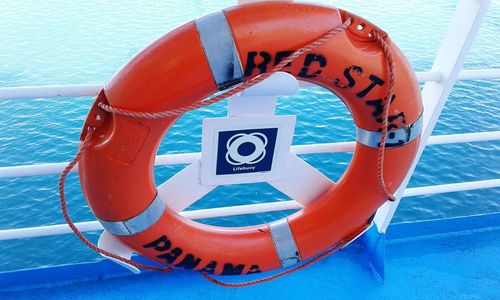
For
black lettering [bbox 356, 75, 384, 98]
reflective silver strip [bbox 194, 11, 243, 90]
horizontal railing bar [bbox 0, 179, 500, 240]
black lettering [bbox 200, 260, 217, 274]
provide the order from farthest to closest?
horizontal railing bar [bbox 0, 179, 500, 240] < black lettering [bbox 200, 260, 217, 274] < black lettering [bbox 356, 75, 384, 98] < reflective silver strip [bbox 194, 11, 243, 90]

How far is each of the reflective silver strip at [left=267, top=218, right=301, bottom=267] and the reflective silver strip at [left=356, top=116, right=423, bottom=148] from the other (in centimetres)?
38

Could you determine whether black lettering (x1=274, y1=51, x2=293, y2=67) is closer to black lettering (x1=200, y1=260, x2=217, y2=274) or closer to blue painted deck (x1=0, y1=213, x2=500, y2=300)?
black lettering (x1=200, y1=260, x2=217, y2=274)

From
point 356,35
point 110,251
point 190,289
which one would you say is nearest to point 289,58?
point 356,35

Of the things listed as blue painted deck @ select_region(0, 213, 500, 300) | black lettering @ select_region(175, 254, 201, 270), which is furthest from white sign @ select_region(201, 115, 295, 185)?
blue painted deck @ select_region(0, 213, 500, 300)

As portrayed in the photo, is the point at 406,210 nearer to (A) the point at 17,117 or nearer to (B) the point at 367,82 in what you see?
(B) the point at 367,82

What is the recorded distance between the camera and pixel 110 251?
127 centimetres

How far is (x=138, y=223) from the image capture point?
1.19m

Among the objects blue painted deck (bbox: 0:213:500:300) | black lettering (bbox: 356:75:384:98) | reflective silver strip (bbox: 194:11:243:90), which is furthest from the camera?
blue painted deck (bbox: 0:213:500:300)

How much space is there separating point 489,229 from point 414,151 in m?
1.02

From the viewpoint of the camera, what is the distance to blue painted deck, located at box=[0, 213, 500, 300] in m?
1.61

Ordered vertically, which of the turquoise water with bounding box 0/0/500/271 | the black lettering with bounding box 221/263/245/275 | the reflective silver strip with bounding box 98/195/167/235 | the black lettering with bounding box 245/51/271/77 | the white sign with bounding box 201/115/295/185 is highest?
the black lettering with bounding box 245/51/271/77

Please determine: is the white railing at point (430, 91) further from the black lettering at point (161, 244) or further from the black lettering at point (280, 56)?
the black lettering at point (280, 56)

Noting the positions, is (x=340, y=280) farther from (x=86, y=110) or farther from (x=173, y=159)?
(x=86, y=110)

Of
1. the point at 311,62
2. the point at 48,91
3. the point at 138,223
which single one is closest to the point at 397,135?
the point at 311,62
